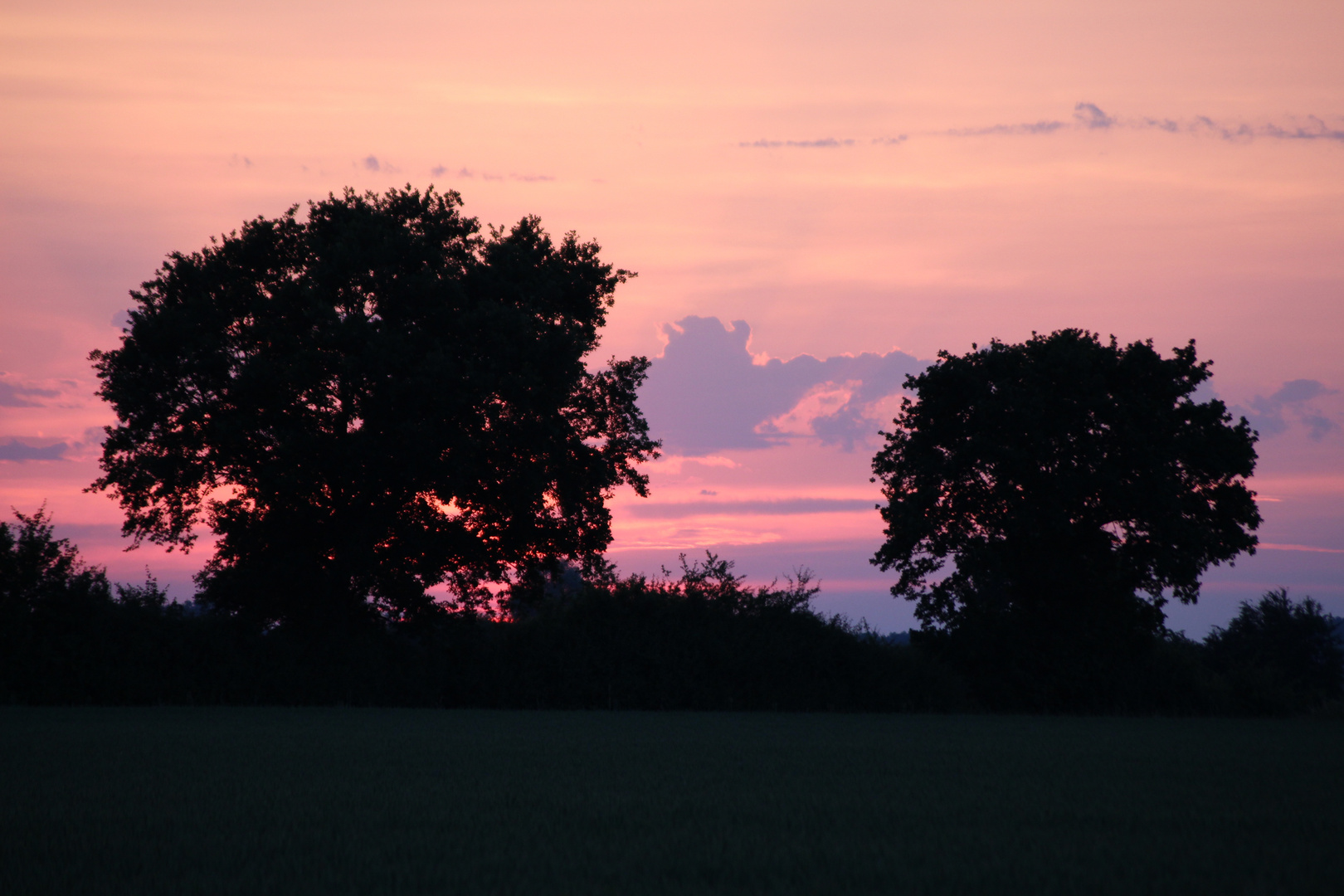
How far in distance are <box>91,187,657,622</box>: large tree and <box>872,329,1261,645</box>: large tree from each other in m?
10.3

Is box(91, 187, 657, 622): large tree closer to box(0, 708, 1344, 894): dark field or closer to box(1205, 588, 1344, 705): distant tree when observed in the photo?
box(0, 708, 1344, 894): dark field

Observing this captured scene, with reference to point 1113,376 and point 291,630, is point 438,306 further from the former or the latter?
point 1113,376

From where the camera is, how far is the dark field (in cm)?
604

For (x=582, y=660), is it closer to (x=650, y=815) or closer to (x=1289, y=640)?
(x=650, y=815)

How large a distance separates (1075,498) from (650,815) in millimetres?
23727

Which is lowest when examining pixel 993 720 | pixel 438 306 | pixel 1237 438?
pixel 993 720

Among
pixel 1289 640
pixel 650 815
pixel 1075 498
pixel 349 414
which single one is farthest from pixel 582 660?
pixel 1289 640

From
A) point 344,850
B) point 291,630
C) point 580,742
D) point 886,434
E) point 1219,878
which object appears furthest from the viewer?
point 886,434

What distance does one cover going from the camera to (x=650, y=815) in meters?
8.40

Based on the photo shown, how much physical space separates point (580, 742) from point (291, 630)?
45.7 feet

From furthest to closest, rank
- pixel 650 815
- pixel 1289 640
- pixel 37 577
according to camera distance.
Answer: pixel 1289 640 → pixel 37 577 → pixel 650 815

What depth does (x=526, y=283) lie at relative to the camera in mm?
27875

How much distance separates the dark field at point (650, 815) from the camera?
19.8 feet

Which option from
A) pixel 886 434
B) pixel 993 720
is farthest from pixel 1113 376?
pixel 993 720
